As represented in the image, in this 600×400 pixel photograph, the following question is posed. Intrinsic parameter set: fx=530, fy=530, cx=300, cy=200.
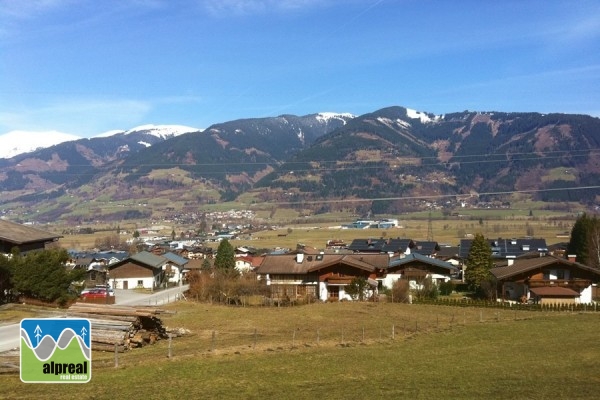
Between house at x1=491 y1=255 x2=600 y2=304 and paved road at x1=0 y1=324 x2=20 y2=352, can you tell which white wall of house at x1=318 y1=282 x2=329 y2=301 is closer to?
house at x1=491 y1=255 x2=600 y2=304

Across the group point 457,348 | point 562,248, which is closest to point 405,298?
point 457,348

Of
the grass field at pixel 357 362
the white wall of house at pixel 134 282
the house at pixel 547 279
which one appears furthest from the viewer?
the white wall of house at pixel 134 282

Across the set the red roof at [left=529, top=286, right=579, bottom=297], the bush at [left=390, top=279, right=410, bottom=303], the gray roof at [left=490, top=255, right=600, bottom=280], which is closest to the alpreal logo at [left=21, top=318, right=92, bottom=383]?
the bush at [left=390, top=279, right=410, bottom=303]

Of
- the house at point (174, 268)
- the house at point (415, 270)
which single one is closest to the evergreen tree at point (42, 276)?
the house at point (415, 270)

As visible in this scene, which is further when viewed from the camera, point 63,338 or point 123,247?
point 123,247

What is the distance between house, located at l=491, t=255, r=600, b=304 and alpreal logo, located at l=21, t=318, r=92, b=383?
4444 centimetres

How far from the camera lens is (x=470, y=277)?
2184 inches

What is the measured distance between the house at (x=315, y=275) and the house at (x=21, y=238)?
1992cm

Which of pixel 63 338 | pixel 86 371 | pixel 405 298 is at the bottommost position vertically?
pixel 405 298

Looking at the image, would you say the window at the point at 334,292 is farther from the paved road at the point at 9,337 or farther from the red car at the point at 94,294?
the paved road at the point at 9,337

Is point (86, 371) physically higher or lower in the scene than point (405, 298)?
higher

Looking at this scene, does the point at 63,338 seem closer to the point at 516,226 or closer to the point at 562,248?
the point at 562,248

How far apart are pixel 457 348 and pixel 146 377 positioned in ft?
43.6

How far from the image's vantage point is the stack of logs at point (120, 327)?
21.8 m
